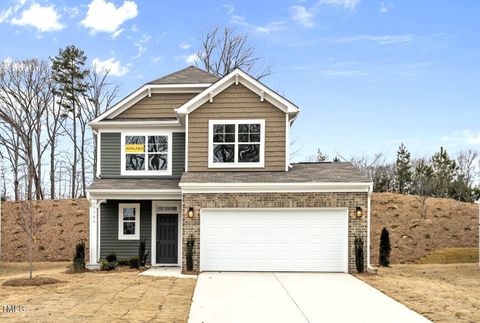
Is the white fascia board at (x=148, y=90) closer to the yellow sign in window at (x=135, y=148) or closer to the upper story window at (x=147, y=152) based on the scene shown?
the upper story window at (x=147, y=152)

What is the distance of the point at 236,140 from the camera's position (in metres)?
16.9

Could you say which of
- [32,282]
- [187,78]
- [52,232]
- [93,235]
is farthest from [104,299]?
[52,232]

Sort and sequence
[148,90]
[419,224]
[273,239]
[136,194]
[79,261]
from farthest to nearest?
[419,224] < [148,90] < [136,194] < [79,261] < [273,239]

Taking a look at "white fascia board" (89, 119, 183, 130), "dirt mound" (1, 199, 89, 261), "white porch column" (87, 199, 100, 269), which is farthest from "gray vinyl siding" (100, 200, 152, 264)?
"dirt mound" (1, 199, 89, 261)

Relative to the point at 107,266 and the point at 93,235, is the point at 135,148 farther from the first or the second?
the point at 107,266

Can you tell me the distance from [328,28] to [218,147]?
7062 millimetres

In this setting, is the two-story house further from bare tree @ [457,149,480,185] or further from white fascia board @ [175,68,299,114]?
bare tree @ [457,149,480,185]

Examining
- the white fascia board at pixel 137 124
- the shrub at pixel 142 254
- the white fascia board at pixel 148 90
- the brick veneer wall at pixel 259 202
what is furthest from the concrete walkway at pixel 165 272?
the white fascia board at pixel 148 90

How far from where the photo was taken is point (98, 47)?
35.7 metres

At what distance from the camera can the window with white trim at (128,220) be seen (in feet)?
59.4

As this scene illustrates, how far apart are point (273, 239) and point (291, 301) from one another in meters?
4.89

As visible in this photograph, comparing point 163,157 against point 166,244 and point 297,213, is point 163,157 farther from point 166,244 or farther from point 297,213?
point 297,213

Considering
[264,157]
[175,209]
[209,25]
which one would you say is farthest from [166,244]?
[209,25]

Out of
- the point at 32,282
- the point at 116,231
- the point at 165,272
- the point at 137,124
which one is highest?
the point at 137,124
